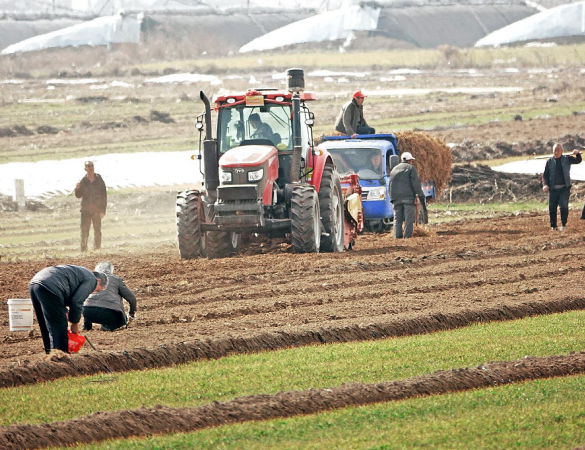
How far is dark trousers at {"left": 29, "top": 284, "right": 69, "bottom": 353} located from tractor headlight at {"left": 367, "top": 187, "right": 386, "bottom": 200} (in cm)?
1226

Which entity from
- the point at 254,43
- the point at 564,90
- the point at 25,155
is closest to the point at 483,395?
the point at 25,155

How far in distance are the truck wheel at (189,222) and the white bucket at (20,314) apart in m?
5.48

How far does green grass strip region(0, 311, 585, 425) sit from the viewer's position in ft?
29.8

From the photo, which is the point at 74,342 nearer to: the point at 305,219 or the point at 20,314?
the point at 20,314

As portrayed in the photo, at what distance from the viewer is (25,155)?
1366 inches

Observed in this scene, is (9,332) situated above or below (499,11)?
below

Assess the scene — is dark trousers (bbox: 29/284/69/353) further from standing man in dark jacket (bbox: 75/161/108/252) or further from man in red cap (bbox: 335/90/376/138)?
man in red cap (bbox: 335/90/376/138)

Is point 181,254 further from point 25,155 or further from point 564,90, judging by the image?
point 564,90

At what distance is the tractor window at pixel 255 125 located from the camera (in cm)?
1744

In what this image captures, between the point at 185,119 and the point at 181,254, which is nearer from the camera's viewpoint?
the point at 181,254

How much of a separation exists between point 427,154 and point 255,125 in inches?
323

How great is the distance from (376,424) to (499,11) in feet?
260

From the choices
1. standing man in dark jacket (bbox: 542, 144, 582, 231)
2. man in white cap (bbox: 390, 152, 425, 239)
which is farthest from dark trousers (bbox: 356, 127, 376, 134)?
standing man in dark jacket (bbox: 542, 144, 582, 231)

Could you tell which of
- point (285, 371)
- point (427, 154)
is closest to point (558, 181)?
point (427, 154)
